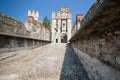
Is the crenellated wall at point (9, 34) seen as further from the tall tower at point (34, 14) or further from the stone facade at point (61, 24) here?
the tall tower at point (34, 14)

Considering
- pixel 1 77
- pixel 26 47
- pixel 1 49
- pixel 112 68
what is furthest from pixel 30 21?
pixel 112 68

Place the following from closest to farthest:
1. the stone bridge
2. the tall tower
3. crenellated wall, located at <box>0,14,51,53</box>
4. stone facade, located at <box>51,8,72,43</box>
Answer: the stone bridge → crenellated wall, located at <box>0,14,51,53</box> → stone facade, located at <box>51,8,72,43</box> → the tall tower

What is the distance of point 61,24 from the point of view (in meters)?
31.1

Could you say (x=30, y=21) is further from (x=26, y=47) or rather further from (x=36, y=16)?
(x=36, y=16)

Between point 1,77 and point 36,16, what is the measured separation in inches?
1654

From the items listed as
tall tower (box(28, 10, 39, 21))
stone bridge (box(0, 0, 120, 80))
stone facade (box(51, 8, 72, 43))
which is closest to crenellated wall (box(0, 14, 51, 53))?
stone bridge (box(0, 0, 120, 80))

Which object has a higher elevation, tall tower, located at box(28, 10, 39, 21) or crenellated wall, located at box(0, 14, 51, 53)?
tall tower, located at box(28, 10, 39, 21)

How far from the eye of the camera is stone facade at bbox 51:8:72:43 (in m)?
29.2

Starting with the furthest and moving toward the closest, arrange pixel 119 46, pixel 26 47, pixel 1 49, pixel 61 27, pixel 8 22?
pixel 61 27 → pixel 26 47 → pixel 8 22 → pixel 1 49 → pixel 119 46

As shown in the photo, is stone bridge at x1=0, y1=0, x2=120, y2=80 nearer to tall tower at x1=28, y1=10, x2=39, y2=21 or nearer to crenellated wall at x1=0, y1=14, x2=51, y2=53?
crenellated wall at x1=0, y1=14, x2=51, y2=53

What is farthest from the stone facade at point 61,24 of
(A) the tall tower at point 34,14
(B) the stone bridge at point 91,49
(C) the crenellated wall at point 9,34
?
(B) the stone bridge at point 91,49

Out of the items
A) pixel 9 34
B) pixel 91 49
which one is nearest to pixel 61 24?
pixel 9 34

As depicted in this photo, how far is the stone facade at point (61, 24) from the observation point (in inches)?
1148

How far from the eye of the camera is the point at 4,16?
639cm
